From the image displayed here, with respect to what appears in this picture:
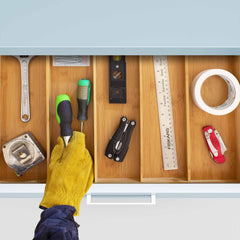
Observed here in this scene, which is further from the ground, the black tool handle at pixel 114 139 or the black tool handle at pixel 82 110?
the black tool handle at pixel 82 110

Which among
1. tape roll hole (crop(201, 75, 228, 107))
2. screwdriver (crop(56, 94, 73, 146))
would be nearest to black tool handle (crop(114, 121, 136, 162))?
screwdriver (crop(56, 94, 73, 146))

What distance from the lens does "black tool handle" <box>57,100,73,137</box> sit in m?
1.08

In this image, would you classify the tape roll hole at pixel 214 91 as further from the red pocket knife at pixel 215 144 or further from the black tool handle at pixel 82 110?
the black tool handle at pixel 82 110

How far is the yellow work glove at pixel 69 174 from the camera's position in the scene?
954 mm

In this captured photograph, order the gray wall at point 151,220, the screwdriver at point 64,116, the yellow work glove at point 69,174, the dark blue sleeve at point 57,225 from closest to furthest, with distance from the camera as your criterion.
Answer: the dark blue sleeve at point 57,225 < the yellow work glove at point 69,174 < the screwdriver at point 64,116 < the gray wall at point 151,220

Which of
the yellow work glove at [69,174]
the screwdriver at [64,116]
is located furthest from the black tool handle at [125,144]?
the screwdriver at [64,116]

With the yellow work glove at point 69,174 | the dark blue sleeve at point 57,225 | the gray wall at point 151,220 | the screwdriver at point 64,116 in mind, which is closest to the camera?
the dark blue sleeve at point 57,225

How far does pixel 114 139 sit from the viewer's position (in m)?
1.13

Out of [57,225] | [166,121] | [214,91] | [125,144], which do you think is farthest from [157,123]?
[57,225]

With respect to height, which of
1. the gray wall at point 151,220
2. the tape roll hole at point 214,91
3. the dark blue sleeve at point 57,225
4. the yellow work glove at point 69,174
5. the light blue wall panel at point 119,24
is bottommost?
the gray wall at point 151,220

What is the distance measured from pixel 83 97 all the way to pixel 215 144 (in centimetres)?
59

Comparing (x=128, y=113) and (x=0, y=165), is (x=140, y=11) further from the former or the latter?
(x=0, y=165)

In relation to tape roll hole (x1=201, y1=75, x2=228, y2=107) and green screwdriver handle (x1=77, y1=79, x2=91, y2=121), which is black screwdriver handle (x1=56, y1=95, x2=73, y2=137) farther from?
tape roll hole (x1=201, y1=75, x2=228, y2=107)

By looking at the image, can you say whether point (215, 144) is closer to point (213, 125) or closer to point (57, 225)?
point (213, 125)
